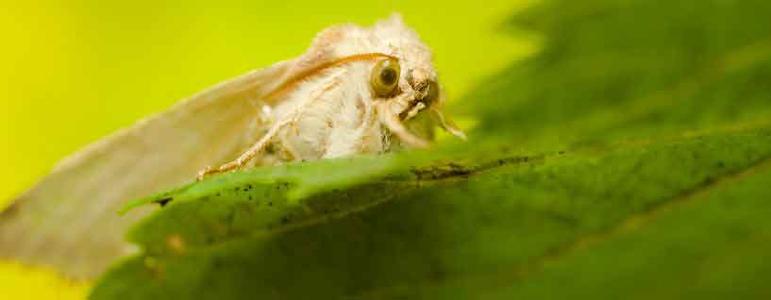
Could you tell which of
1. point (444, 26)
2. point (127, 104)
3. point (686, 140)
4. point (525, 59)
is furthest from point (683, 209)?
point (127, 104)

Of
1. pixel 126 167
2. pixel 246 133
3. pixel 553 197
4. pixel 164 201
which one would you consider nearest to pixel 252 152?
pixel 246 133

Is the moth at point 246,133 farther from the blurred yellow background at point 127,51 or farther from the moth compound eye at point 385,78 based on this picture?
the blurred yellow background at point 127,51

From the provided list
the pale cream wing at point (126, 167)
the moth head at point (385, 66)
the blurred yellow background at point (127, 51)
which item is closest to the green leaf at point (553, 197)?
the moth head at point (385, 66)

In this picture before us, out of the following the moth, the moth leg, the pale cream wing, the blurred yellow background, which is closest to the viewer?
the moth leg

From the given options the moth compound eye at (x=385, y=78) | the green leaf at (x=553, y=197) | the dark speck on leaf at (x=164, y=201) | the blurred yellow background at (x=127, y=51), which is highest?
the blurred yellow background at (x=127, y=51)

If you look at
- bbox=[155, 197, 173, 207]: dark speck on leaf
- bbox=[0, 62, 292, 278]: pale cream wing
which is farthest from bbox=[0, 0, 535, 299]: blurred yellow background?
bbox=[155, 197, 173, 207]: dark speck on leaf

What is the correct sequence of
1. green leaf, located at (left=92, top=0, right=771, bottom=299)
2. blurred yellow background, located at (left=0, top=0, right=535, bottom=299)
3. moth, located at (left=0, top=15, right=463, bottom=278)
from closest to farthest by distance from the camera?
green leaf, located at (left=92, top=0, right=771, bottom=299) < moth, located at (left=0, top=15, right=463, bottom=278) < blurred yellow background, located at (left=0, top=0, right=535, bottom=299)

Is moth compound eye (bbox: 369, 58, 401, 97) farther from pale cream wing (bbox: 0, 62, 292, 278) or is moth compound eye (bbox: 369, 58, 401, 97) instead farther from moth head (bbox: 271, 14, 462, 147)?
pale cream wing (bbox: 0, 62, 292, 278)
